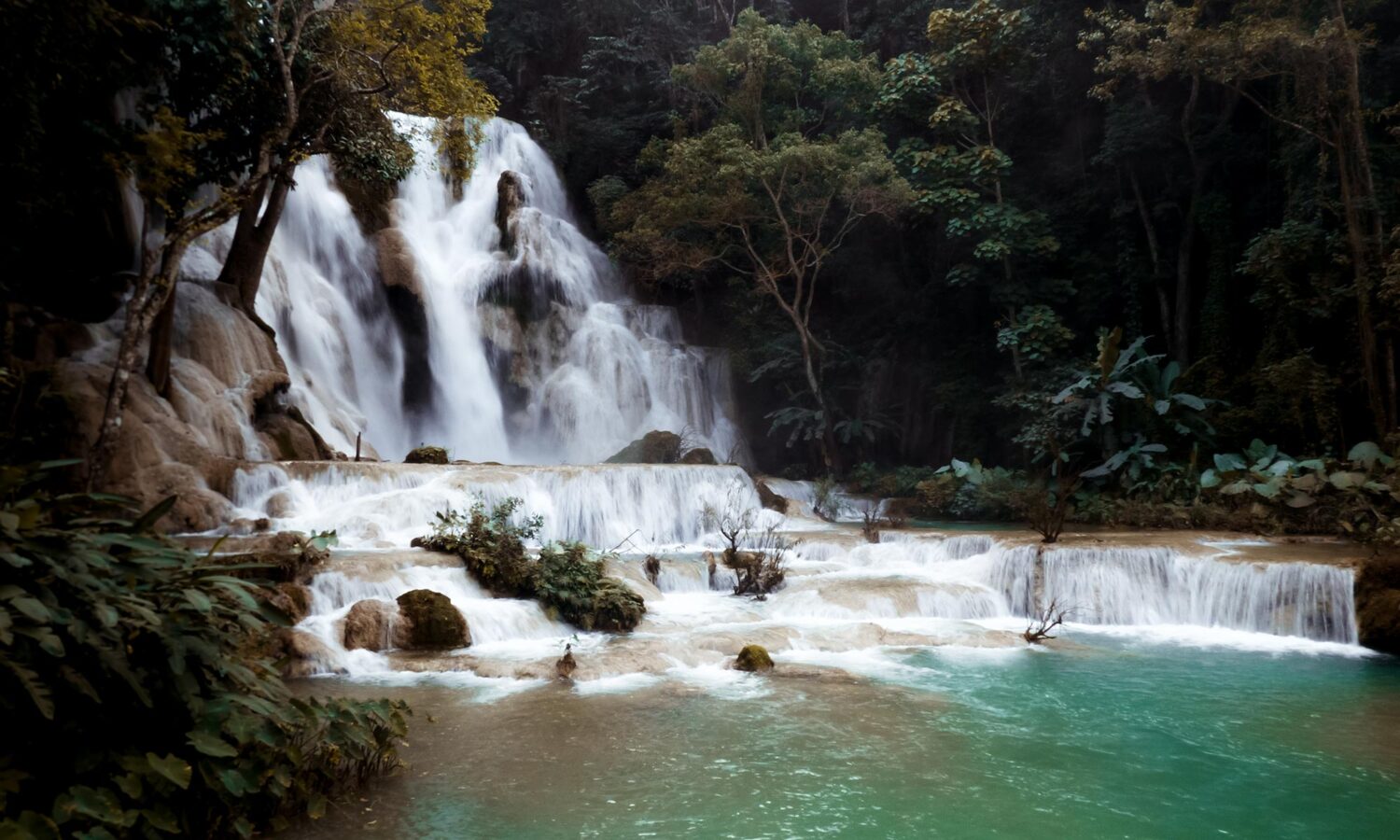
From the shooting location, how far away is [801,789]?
4832mm

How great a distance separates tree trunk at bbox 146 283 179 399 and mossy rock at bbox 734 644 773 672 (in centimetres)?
952

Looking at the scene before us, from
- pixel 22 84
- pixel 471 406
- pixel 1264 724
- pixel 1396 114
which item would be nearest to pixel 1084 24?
pixel 1396 114

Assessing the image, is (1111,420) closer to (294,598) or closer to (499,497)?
(499,497)

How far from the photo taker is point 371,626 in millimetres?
8070

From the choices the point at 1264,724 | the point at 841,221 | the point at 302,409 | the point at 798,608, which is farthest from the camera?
the point at 841,221

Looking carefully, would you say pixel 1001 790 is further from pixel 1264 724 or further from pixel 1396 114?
pixel 1396 114

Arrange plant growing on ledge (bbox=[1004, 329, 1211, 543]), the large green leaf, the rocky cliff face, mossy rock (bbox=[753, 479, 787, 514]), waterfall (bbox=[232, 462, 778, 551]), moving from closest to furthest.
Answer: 1. the large green leaf
2. the rocky cliff face
3. waterfall (bbox=[232, 462, 778, 551])
4. plant growing on ledge (bbox=[1004, 329, 1211, 543])
5. mossy rock (bbox=[753, 479, 787, 514])

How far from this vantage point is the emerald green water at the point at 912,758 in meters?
4.44

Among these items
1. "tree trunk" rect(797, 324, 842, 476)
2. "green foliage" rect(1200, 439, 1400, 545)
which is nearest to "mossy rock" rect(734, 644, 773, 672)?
"green foliage" rect(1200, 439, 1400, 545)

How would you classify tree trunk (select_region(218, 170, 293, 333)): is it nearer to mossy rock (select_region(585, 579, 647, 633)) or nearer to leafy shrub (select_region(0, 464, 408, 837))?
mossy rock (select_region(585, 579, 647, 633))

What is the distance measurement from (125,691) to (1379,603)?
33.9ft

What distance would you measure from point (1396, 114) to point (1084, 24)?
23.1ft

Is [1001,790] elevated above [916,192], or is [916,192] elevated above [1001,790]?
[916,192]

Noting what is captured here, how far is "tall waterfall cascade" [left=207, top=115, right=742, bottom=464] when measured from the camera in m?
18.3
